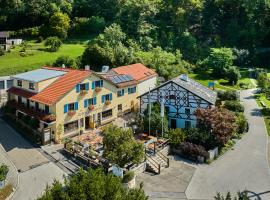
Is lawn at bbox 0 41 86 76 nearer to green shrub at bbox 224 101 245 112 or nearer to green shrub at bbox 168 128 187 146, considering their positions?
green shrub at bbox 168 128 187 146

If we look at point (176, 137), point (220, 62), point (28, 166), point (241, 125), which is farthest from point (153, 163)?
point (220, 62)

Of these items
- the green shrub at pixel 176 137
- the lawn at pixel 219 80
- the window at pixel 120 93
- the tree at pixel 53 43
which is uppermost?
the tree at pixel 53 43

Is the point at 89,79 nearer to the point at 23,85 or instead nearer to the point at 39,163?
the point at 23,85

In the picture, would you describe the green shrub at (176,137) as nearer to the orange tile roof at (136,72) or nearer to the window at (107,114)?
the window at (107,114)

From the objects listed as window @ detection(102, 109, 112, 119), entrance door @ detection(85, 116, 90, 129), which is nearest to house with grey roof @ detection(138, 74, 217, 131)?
window @ detection(102, 109, 112, 119)

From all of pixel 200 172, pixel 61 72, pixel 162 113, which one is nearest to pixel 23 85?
pixel 61 72

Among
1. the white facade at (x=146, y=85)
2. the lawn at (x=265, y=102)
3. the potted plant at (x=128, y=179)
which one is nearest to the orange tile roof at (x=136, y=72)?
the white facade at (x=146, y=85)
